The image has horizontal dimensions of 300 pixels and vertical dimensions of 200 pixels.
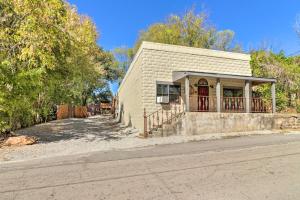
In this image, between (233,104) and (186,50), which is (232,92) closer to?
(233,104)

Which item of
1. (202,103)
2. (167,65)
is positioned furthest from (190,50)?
(202,103)

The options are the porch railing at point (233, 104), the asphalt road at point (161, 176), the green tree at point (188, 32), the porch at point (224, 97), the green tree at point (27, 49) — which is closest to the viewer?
the asphalt road at point (161, 176)

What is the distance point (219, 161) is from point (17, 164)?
5999 mm

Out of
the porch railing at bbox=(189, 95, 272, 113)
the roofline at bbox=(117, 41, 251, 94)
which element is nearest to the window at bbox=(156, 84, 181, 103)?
the porch railing at bbox=(189, 95, 272, 113)

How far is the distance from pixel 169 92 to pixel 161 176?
33.4 feet

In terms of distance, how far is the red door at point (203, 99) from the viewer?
16.8 meters

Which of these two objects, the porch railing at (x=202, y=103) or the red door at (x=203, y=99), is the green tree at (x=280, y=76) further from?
the red door at (x=203, y=99)

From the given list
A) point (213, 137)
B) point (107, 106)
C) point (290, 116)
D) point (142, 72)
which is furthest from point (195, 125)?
point (107, 106)

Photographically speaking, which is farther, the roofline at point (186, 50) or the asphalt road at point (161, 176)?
the roofline at point (186, 50)

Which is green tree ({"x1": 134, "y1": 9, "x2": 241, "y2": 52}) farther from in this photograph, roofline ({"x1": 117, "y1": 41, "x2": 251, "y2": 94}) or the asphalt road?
the asphalt road

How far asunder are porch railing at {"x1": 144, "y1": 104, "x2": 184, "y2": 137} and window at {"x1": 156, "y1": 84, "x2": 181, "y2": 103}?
1.37 feet

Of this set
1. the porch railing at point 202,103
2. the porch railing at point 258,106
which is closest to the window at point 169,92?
the porch railing at point 202,103

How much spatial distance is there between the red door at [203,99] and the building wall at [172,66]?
488 millimetres

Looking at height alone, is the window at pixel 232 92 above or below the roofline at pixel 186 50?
below
